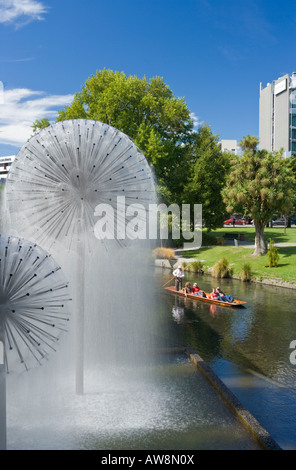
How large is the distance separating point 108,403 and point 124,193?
15.0 feet

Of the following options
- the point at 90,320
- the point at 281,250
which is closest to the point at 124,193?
the point at 90,320

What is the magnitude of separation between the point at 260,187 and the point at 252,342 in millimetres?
20898

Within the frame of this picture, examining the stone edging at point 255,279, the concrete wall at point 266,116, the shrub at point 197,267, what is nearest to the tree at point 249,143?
the shrub at point 197,267

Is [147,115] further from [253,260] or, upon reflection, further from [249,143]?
[253,260]

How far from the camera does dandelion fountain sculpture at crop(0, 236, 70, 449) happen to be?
5.82 meters

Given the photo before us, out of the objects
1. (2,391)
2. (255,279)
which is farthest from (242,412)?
(255,279)

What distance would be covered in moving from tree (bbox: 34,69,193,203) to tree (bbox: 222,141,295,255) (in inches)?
317

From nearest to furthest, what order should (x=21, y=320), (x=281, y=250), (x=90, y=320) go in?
(x=21, y=320), (x=90, y=320), (x=281, y=250)

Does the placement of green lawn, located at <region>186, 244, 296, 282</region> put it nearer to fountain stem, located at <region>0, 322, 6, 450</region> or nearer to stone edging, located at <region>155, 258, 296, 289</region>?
stone edging, located at <region>155, 258, 296, 289</region>

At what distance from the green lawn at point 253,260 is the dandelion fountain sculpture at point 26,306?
24.6 metres

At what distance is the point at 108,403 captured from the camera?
9094 millimetres

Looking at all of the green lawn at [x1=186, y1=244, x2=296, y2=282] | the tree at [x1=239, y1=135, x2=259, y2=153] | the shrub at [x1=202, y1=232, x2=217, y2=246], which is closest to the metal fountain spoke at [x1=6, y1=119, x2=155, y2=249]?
the green lawn at [x1=186, y1=244, x2=296, y2=282]

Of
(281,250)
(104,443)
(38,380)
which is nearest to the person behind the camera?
(104,443)
